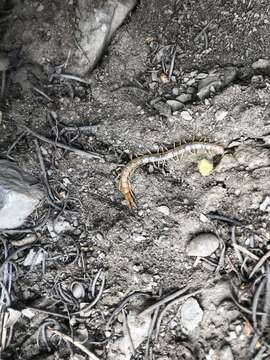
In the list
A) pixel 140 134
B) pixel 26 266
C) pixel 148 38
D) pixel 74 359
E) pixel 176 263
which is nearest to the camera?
pixel 74 359

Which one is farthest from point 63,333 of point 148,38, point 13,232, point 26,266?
point 148,38

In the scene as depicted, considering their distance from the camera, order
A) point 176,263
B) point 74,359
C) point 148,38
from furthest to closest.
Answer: point 148,38
point 176,263
point 74,359

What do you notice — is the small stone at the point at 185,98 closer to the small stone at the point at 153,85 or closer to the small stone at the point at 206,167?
the small stone at the point at 153,85

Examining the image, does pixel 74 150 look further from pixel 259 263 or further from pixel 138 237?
pixel 259 263

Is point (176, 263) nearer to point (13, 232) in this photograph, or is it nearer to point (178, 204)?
point (178, 204)

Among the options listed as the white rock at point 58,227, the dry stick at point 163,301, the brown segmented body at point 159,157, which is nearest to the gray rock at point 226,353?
the dry stick at point 163,301

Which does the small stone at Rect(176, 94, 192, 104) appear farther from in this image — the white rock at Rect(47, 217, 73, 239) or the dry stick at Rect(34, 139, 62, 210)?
the white rock at Rect(47, 217, 73, 239)

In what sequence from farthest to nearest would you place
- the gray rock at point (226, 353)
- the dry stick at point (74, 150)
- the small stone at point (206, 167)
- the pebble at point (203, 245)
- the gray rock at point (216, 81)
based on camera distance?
the dry stick at point (74, 150) < the gray rock at point (216, 81) < the small stone at point (206, 167) < the pebble at point (203, 245) < the gray rock at point (226, 353)
